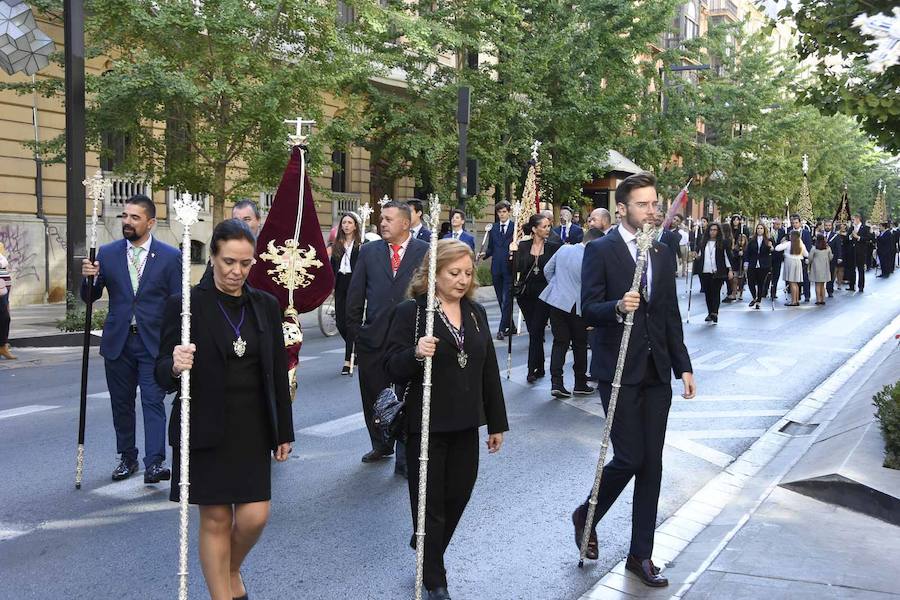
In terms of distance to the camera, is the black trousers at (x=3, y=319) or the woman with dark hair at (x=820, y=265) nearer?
the black trousers at (x=3, y=319)

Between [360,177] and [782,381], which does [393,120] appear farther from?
[782,381]

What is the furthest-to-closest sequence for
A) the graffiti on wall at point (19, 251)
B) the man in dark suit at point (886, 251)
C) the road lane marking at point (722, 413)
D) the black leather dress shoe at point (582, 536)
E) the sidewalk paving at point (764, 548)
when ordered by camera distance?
the man in dark suit at point (886, 251) → the graffiti on wall at point (19, 251) → the road lane marking at point (722, 413) → the black leather dress shoe at point (582, 536) → the sidewalk paving at point (764, 548)

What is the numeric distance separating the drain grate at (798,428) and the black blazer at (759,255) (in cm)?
1356

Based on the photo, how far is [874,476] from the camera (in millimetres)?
6141

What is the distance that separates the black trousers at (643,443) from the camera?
4.89m

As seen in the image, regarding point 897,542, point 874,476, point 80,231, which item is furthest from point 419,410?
point 80,231

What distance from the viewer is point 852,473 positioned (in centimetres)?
622

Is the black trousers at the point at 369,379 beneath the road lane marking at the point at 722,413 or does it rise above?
above

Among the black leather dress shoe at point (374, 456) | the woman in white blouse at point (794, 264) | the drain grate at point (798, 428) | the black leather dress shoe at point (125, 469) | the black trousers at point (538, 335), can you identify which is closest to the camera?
the black leather dress shoe at point (125, 469)

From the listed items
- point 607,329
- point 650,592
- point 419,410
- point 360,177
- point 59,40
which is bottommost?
point 650,592

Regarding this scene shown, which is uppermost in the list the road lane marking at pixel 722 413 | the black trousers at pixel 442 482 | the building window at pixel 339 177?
the building window at pixel 339 177

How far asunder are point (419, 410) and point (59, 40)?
18.6 m

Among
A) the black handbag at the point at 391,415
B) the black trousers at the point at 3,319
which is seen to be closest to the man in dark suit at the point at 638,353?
the black handbag at the point at 391,415

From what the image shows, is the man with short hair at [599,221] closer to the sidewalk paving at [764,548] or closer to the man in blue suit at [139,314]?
the sidewalk paving at [764,548]
